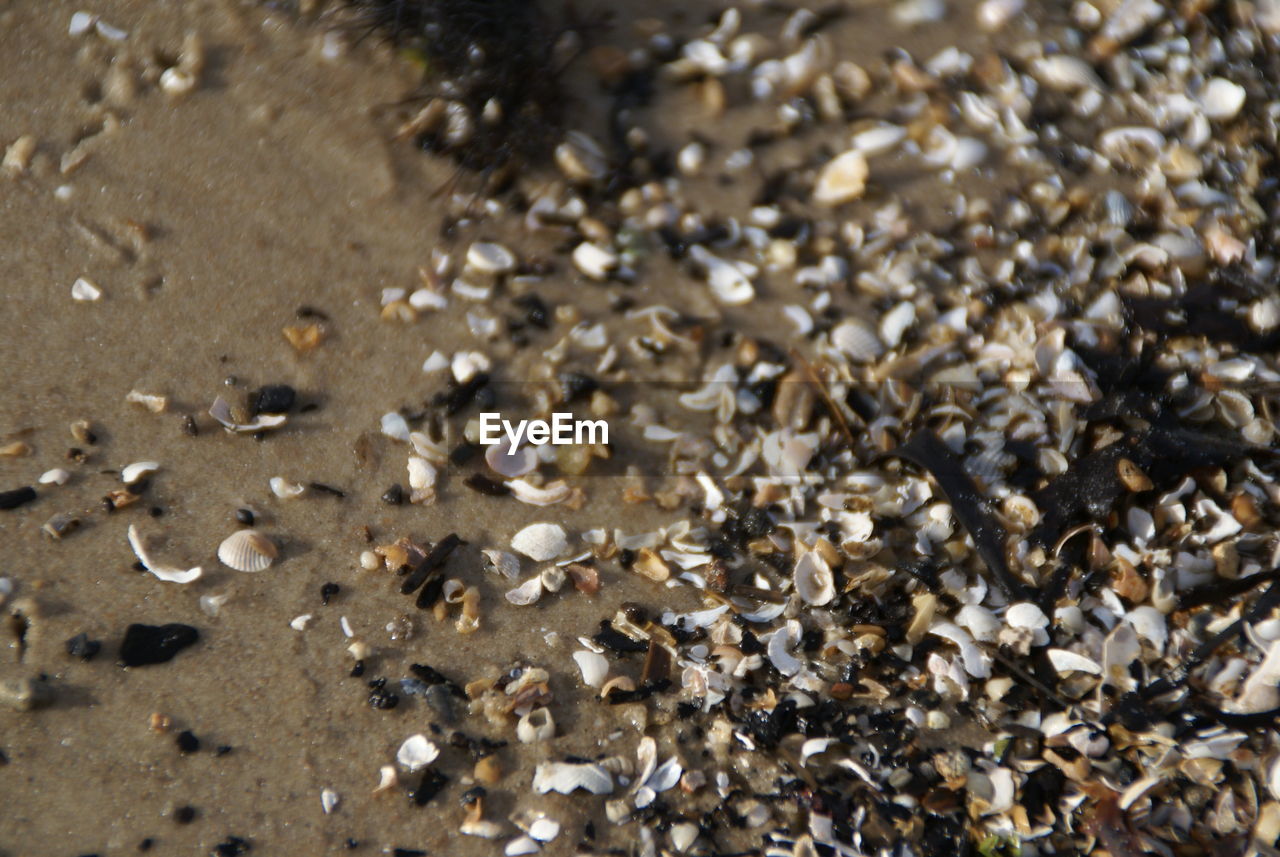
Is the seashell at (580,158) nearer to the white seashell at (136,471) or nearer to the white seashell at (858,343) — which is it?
the white seashell at (858,343)

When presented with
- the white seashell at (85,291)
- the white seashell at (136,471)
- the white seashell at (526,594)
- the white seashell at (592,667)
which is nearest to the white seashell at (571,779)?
the white seashell at (592,667)

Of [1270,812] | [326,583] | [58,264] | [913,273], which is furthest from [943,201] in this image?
[58,264]

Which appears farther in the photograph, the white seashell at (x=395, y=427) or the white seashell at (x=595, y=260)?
the white seashell at (x=595, y=260)

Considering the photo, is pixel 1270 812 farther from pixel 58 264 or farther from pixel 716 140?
pixel 58 264

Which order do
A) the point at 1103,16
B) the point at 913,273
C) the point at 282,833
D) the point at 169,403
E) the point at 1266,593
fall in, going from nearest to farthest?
the point at 282,833 → the point at 1266,593 → the point at 169,403 → the point at 913,273 → the point at 1103,16

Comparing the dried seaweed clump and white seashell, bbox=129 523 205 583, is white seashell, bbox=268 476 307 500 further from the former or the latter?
the dried seaweed clump

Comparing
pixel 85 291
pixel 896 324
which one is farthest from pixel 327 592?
pixel 896 324
